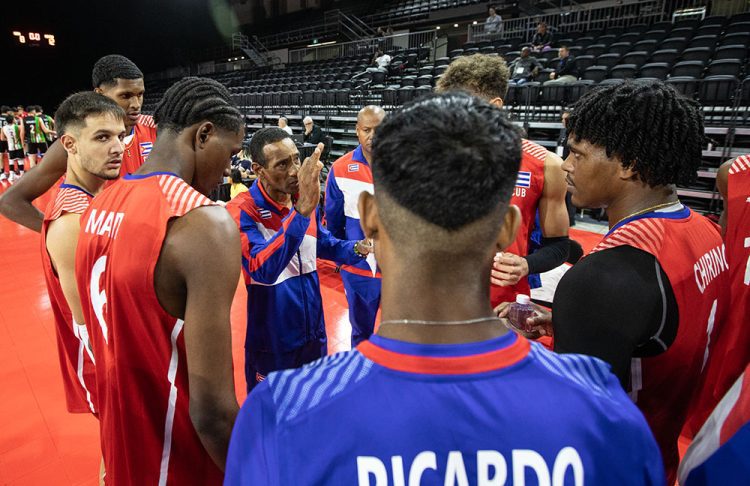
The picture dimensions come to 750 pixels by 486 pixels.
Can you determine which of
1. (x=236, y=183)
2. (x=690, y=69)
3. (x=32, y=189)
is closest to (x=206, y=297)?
(x=32, y=189)

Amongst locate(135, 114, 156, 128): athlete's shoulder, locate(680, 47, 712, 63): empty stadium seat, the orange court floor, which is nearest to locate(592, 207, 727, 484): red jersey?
the orange court floor

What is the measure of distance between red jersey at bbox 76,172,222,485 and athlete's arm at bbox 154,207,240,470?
0.04 metres

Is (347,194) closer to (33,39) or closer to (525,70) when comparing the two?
(525,70)

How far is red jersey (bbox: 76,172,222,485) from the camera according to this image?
107 cm

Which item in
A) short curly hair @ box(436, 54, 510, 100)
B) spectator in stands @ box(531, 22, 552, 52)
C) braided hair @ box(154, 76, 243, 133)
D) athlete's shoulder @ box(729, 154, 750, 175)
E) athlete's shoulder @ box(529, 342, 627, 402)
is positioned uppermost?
spectator in stands @ box(531, 22, 552, 52)

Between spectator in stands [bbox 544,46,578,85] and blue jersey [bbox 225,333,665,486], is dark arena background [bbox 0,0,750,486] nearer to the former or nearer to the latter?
blue jersey [bbox 225,333,665,486]

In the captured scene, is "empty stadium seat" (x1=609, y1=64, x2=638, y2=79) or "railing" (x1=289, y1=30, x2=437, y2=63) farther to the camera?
"railing" (x1=289, y1=30, x2=437, y2=63)

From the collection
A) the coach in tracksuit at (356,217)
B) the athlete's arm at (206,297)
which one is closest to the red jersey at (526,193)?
the coach in tracksuit at (356,217)

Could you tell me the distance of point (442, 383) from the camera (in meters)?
0.57

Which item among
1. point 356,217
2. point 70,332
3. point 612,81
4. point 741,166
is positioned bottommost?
point 70,332

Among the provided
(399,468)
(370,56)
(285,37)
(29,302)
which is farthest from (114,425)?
(285,37)

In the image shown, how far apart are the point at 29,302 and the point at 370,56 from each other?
13.9 metres

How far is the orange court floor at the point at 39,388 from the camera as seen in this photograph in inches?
88.1

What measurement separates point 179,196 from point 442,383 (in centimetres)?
84
